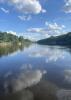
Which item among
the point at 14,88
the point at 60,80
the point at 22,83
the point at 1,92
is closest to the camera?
the point at 1,92

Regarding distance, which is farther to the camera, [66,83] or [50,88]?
[66,83]

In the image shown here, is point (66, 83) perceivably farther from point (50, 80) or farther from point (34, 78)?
point (34, 78)

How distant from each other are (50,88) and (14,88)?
3.33 meters

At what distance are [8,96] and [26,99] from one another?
1.65 m

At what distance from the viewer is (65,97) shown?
48.5 feet

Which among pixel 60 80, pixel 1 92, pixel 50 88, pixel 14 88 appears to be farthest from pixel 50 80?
pixel 1 92

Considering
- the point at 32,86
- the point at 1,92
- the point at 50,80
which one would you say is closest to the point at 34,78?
the point at 50,80

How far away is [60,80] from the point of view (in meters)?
20.8

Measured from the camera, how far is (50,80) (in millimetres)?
20547

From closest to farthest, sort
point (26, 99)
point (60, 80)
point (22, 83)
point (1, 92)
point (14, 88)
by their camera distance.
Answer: point (26, 99)
point (1, 92)
point (14, 88)
point (22, 83)
point (60, 80)

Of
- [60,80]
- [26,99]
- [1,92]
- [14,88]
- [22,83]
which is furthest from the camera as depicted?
[60,80]

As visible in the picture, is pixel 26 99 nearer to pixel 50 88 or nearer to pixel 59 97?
pixel 59 97

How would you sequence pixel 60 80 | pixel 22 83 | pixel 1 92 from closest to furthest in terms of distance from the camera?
pixel 1 92 < pixel 22 83 < pixel 60 80

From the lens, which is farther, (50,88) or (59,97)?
(50,88)
